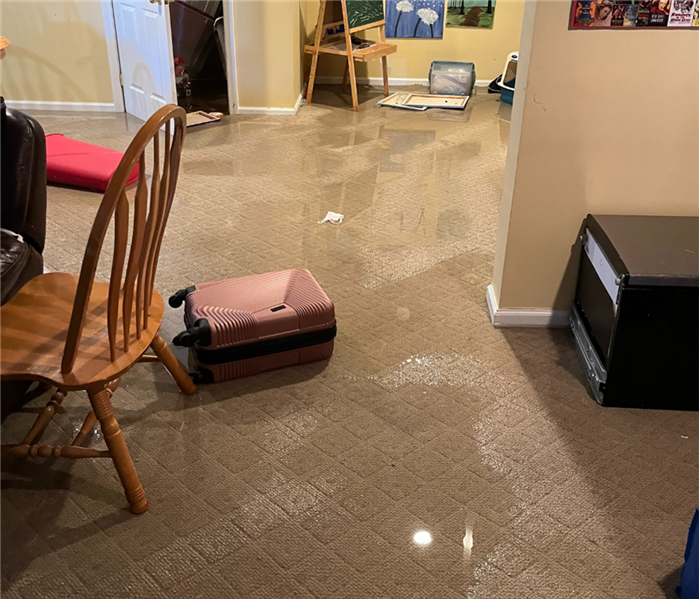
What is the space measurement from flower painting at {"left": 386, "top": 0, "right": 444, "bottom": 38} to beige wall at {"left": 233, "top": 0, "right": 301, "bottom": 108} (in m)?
1.17

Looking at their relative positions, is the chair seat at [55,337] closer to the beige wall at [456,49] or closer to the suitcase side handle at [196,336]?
the suitcase side handle at [196,336]

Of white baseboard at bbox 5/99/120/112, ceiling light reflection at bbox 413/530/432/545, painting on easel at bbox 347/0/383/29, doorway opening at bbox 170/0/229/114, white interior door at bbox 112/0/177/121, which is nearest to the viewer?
ceiling light reflection at bbox 413/530/432/545

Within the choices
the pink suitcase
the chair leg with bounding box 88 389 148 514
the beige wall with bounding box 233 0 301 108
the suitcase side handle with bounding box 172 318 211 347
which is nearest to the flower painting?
the beige wall with bounding box 233 0 301 108

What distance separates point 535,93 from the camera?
213cm

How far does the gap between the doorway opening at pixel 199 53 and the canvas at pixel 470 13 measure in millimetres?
1957

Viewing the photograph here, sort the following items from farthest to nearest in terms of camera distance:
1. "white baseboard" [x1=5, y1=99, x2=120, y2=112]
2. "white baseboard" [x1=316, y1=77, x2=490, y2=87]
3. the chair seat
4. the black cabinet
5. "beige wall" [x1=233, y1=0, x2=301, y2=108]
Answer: "white baseboard" [x1=316, y1=77, x2=490, y2=87]
"white baseboard" [x1=5, y1=99, x2=120, y2=112]
"beige wall" [x1=233, y1=0, x2=301, y2=108]
the black cabinet
the chair seat

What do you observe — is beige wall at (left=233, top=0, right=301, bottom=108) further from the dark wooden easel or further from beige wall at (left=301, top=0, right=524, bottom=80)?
beige wall at (left=301, top=0, right=524, bottom=80)

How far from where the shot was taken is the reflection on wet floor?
5.06 ft

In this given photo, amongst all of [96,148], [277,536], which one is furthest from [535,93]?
[96,148]

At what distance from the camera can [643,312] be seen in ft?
6.38

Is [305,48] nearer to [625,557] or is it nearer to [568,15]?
[568,15]

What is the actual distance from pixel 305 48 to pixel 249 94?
26.1 inches

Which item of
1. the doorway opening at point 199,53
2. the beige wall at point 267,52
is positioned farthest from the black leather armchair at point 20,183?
the doorway opening at point 199,53

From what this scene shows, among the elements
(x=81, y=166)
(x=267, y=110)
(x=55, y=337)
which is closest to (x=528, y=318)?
(x=55, y=337)
